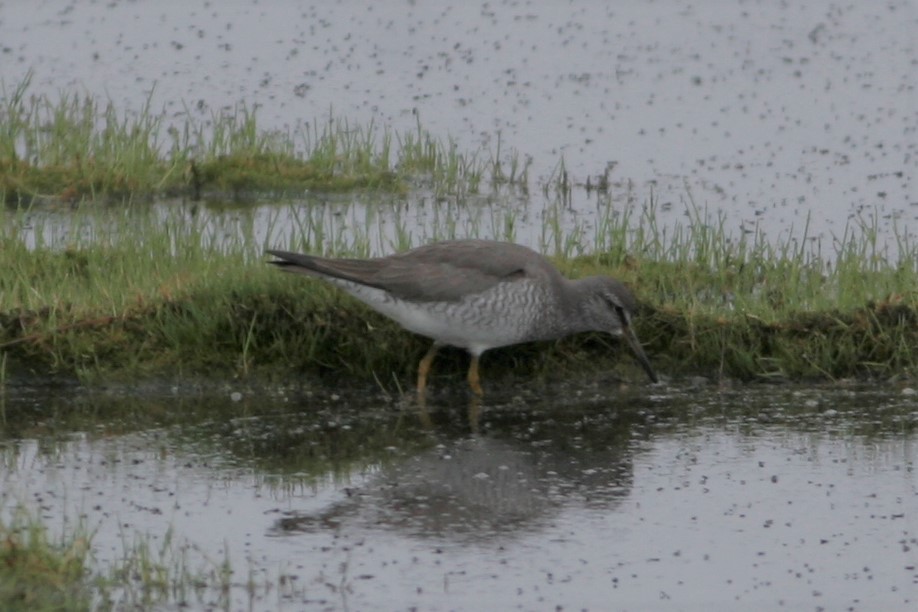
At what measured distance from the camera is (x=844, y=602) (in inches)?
247

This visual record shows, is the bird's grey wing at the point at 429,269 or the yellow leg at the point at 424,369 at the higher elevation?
the bird's grey wing at the point at 429,269

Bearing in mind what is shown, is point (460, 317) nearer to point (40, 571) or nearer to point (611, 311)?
point (611, 311)

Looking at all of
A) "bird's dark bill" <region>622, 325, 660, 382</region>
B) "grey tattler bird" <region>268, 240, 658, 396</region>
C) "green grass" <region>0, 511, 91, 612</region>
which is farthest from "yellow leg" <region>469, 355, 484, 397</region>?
"green grass" <region>0, 511, 91, 612</region>

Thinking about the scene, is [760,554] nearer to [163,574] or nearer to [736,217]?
[163,574]

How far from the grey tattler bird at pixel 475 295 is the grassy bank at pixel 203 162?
148 inches

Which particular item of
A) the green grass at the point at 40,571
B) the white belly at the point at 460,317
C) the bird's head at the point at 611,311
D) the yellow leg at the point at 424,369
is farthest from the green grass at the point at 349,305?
the green grass at the point at 40,571

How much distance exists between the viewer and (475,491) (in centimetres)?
742

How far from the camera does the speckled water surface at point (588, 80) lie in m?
13.5

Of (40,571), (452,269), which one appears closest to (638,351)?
(452,269)

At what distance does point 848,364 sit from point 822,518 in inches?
81.2

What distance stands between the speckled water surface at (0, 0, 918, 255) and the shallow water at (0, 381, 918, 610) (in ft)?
10.8

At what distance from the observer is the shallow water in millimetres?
6395

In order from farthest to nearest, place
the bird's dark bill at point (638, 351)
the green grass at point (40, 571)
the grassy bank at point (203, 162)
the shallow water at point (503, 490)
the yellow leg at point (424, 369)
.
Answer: the grassy bank at point (203, 162) → the yellow leg at point (424, 369) → the bird's dark bill at point (638, 351) → the shallow water at point (503, 490) → the green grass at point (40, 571)

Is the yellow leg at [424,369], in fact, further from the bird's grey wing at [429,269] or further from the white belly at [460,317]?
the bird's grey wing at [429,269]
